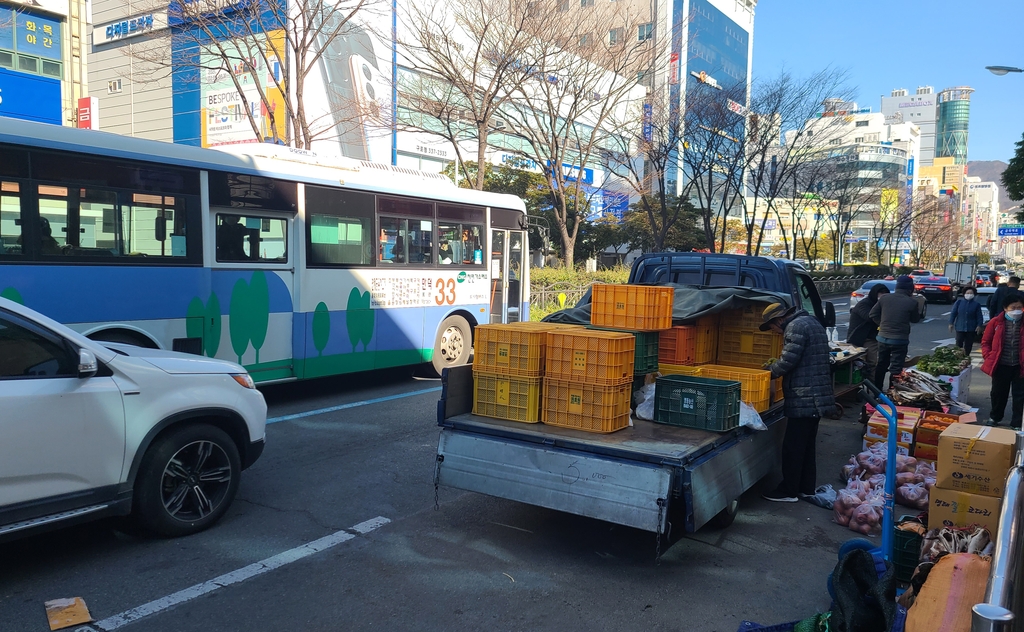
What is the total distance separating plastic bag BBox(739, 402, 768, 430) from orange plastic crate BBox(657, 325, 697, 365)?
0.85m

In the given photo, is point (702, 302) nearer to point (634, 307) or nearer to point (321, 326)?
point (634, 307)

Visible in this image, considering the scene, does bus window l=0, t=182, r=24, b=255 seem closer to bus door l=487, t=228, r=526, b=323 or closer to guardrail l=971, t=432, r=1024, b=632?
bus door l=487, t=228, r=526, b=323

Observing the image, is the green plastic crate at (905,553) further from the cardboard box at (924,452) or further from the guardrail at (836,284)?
the guardrail at (836,284)

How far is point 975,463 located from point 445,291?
8544 mm

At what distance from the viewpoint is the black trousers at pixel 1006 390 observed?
9.27m

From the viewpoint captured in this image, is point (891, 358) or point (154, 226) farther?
point (891, 358)

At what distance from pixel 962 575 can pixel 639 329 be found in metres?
2.79

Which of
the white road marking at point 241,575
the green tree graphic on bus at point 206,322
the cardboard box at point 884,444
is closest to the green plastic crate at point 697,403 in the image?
the white road marking at point 241,575

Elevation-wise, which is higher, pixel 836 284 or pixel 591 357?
pixel 591 357

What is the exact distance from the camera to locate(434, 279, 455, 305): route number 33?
1204cm

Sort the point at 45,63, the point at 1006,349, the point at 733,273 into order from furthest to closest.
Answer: the point at 45,63 < the point at 1006,349 < the point at 733,273

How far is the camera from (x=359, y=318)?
34.8 feet

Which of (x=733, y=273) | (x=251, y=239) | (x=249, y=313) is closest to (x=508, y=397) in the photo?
(x=733, y=273)

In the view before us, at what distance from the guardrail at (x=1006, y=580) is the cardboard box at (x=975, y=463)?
7.76 ft
